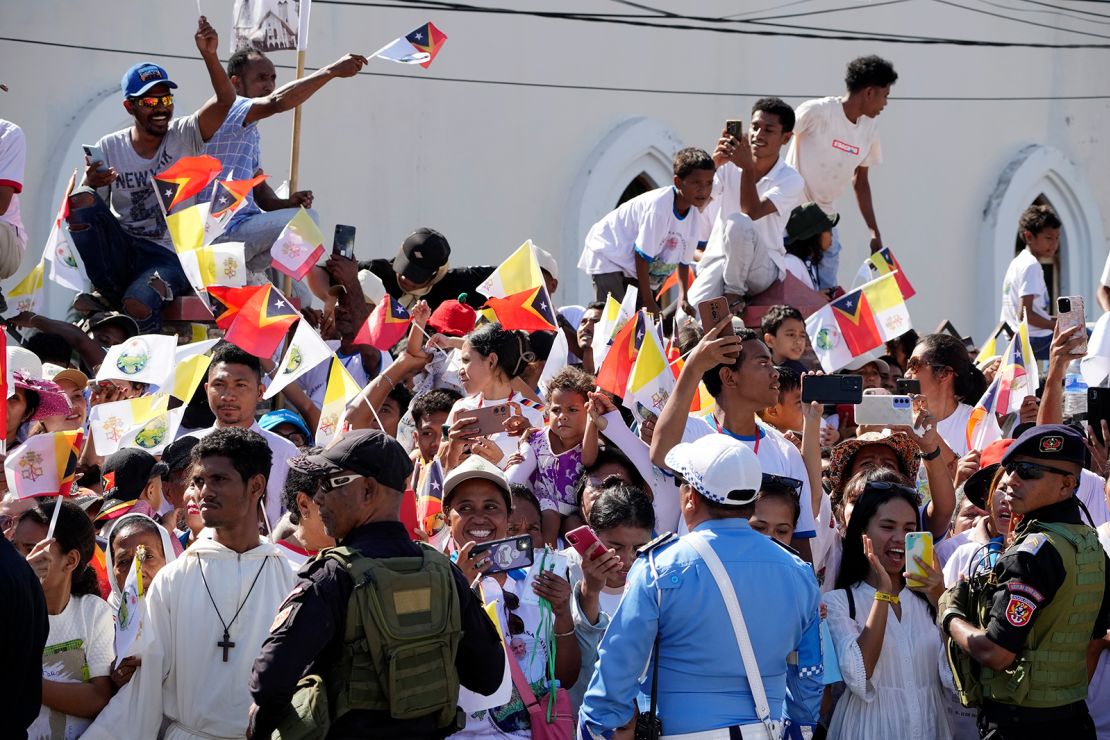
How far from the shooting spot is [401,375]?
288 inches

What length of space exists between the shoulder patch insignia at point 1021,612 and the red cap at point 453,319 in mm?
3991

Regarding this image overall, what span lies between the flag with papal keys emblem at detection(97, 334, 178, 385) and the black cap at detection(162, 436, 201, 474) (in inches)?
15.7

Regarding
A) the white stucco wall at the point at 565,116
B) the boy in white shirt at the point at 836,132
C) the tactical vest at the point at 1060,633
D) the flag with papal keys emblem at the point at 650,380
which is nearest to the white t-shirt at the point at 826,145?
the boy in white shirt at the point at 836,132

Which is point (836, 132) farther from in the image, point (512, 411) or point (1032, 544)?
point (1032, 544)

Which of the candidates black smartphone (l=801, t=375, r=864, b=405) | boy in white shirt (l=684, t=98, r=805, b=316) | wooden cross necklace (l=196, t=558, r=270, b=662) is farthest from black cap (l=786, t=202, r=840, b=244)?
wooden cross necklace (l=196, t=558, r=270, b=662)

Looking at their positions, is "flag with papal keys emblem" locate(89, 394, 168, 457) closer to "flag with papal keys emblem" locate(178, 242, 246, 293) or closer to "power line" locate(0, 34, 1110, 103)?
"flag with papal keys emblem" locate(178, 242, 246, 293)

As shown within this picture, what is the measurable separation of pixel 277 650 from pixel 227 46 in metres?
8.15

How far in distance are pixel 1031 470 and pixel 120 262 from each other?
18.3 ft

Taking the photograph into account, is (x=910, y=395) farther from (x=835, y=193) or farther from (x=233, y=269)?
(x=835, y=193)

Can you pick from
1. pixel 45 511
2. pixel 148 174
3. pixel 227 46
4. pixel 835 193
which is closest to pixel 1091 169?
pixel 835 193

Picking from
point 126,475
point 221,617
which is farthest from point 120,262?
point 221,617

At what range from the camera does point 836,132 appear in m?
11.0

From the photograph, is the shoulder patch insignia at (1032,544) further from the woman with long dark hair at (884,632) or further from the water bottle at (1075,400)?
the water bottle at (1075,400)

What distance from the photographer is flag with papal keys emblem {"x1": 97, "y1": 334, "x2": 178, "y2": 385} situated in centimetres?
746
